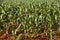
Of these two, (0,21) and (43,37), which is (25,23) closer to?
(43,37)

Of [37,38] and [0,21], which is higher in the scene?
[0,21]

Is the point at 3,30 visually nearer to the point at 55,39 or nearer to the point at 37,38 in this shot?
the point at 37,38

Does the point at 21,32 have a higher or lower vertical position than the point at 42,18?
lower

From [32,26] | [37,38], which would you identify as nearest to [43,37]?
[37,38]

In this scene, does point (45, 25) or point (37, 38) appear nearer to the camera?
point (37, 38)

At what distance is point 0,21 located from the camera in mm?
6016

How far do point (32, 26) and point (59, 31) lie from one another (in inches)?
29.3

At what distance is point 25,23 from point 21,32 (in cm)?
65

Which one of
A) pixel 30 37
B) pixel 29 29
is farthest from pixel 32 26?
pixel 30 37

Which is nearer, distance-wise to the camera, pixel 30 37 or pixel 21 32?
pixel 30 37

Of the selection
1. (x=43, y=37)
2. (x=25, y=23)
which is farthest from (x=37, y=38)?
(x=25, y=23)

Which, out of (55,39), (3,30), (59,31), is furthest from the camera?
(3,30)

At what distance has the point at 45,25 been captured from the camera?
5.96m

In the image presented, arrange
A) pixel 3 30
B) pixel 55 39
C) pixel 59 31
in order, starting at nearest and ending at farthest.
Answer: pixel 55 39
pixel 59 31
pixel 3 30
